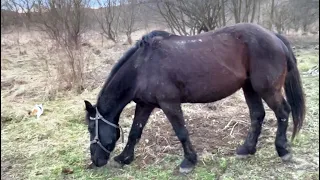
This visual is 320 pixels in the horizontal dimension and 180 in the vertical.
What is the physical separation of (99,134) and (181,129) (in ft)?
3.01

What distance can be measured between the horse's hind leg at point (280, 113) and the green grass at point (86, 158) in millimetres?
122

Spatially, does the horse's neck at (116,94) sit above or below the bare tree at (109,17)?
below

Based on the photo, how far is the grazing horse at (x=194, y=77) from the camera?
3.34m

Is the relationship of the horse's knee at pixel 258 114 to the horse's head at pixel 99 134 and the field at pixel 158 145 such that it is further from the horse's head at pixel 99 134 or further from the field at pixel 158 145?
the horse's head at pixel 99 134

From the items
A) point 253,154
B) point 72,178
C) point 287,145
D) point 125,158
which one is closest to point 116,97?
point 125,158

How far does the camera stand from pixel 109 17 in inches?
672

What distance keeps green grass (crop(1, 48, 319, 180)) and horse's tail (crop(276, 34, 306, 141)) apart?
392 mm

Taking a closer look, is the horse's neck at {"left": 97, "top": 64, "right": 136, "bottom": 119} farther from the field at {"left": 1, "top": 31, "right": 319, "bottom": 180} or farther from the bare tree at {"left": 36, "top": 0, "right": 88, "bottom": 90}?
the bare tree at {"left": 36, "top": 0, "right": 88, "bottom": 90}

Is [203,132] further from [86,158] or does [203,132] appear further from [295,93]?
[86,158]

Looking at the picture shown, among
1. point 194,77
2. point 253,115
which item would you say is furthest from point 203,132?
point 194,77

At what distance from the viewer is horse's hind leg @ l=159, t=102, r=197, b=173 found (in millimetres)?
3369

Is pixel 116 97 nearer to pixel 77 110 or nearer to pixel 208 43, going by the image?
pixel 208 43

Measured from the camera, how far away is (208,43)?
3.46 m

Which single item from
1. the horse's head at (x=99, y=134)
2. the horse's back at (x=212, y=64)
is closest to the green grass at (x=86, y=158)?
the horse's head at (x=99, y=134)
